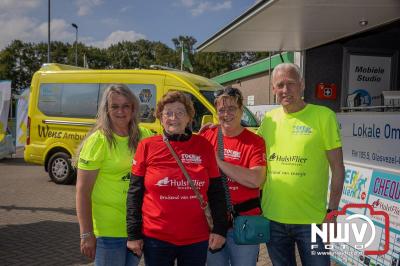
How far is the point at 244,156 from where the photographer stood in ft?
8.21

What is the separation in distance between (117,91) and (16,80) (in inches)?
2140

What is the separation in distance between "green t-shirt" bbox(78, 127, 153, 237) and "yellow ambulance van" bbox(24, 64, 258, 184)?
5505 mm

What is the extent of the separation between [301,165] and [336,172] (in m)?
0.23

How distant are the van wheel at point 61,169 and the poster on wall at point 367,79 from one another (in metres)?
6.29

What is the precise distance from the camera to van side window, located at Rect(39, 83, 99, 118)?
28.2 feet

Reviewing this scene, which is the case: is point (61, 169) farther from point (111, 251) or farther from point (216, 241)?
point (216, 241)

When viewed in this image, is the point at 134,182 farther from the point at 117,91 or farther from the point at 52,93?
the point at 52,93

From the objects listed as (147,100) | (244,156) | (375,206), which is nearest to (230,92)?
(244,156)

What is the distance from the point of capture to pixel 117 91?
253 cm

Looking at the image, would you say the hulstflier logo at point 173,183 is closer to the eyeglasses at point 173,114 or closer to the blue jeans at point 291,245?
the eyeglasses at point 173,114

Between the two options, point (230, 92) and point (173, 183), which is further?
point (230, 92)

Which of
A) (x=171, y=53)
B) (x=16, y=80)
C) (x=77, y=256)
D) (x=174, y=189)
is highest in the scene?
(x=171, y=53)

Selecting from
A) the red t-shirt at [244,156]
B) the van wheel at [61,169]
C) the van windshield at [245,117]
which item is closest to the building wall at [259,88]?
the van windshield at [245,117]

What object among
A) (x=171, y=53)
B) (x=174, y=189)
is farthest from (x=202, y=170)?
(x=171, y=53)
